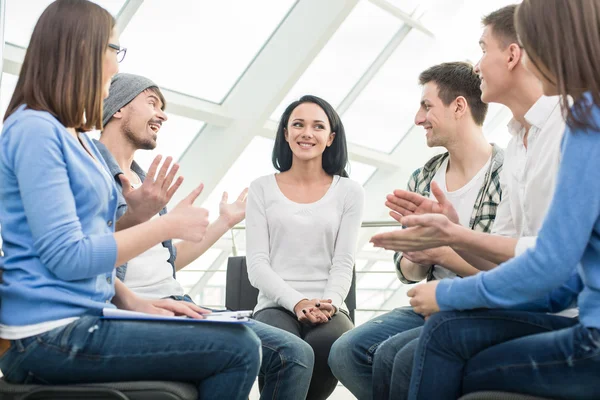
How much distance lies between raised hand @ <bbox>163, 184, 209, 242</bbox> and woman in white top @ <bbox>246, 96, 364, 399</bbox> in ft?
2.61

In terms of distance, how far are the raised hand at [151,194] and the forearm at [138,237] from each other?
1.16ft

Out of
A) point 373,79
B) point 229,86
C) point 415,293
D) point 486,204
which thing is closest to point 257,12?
point 229,86

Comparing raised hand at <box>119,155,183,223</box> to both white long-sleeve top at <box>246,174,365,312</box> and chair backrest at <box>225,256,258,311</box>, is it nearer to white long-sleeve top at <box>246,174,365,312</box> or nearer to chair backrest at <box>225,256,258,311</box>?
white long-sleeve top at <box>246,174,365,312</box>

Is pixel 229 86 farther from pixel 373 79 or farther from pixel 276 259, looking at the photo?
pixel 276 259

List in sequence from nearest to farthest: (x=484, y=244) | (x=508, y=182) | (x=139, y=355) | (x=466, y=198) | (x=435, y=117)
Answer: (x=139, y=355)
(x=484, y=244)
(x=508, y=182)
(x=466, y=198)
(x=435, y=117)

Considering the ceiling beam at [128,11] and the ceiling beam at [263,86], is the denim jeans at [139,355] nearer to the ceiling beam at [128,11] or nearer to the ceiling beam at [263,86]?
the ceiling beam at [128,11]

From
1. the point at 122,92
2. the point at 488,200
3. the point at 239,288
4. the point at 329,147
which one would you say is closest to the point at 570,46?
the point at 488,200

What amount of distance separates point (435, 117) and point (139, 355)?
4.62 ft

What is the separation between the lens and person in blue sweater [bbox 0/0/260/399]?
133cm

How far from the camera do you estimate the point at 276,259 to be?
2471 millimetres

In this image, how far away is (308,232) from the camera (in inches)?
97.1

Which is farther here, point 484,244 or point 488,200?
point 488,200

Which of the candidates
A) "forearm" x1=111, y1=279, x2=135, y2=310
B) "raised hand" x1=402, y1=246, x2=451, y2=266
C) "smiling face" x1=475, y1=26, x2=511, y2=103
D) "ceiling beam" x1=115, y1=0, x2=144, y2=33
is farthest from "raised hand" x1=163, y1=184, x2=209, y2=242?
"ceiling beam" x1=115, y1=0, x2=144, y2=33

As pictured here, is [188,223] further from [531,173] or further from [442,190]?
[442,190]
